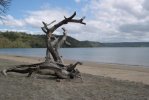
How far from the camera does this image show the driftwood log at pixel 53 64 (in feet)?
42.1

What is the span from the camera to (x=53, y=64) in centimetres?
1302

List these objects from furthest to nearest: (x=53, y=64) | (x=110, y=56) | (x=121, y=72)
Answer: (x=110, y=56)
(x=121, y=72)
(x=53, y=64)

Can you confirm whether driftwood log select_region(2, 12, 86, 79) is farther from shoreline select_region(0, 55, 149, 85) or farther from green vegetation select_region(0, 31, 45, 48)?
green vegetation select_region(0, 31, 45, 48)

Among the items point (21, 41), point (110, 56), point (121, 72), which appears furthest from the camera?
point (21, 41)

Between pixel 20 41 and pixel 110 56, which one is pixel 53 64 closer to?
pixel 110 56

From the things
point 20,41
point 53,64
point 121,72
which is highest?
point 20,41

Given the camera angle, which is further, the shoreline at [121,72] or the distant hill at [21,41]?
the distant hill at [21,41]

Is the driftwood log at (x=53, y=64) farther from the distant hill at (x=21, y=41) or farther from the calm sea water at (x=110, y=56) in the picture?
the distant hill at (x=21, y=41)

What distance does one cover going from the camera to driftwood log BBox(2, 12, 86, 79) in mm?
12828

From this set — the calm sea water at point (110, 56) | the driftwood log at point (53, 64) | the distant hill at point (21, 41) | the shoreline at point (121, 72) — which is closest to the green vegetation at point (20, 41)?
the distant hill at point (21, 41)

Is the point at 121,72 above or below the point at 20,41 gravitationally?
below

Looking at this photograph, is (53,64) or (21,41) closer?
(53,64)

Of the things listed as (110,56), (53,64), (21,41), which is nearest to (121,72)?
Result: (53,64)

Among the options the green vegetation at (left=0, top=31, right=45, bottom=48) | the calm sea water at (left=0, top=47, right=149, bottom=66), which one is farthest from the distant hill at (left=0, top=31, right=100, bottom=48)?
the calm sea water at (left=0, top=47, right=149, bottom=66)
